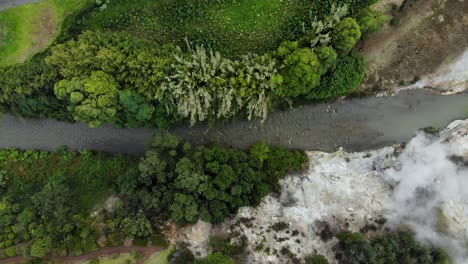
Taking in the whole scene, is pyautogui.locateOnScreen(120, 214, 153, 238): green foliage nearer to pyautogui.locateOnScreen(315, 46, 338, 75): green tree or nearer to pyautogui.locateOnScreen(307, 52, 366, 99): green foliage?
pyautogui.locateOnScreen(307, 52, 366, 99): green foliage

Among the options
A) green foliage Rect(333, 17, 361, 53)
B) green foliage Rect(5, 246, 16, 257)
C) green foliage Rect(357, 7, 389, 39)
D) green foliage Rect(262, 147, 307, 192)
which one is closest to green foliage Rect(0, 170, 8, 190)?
green foliage Rect(5, 246, 16, 257)

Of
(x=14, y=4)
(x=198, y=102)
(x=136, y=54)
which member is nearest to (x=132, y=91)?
(x=136, y=54)

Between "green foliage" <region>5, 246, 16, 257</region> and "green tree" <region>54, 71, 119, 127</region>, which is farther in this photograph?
"green foliage" <region>5, 246, 16, 257</region>

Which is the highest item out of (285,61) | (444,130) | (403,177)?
(285,61)

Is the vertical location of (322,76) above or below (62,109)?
above

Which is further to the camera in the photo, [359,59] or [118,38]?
[359,59]

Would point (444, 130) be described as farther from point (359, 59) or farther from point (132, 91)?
point (132, 91)
